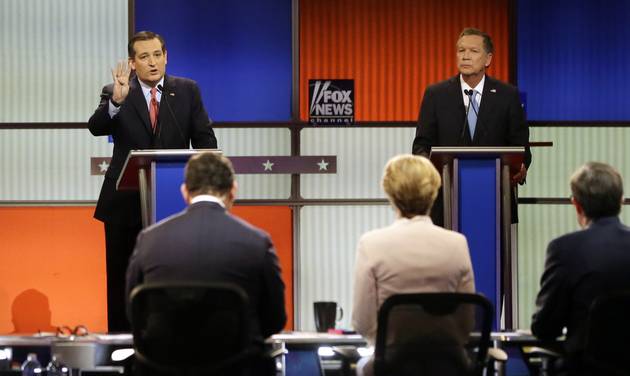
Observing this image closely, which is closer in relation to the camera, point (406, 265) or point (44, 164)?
point (406, 265)

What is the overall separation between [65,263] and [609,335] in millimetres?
5106

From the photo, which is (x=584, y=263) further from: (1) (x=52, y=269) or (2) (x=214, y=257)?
(1) (x=52, y=269)

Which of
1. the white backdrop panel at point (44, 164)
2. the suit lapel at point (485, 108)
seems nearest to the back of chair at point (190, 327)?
the suit lapel at point (485, 108)

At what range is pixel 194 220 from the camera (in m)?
3.14

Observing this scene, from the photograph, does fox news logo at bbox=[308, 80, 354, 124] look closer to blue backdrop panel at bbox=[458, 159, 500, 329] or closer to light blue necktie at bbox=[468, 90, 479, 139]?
light blue necktie at bbox=[468, 90, 479, 139]

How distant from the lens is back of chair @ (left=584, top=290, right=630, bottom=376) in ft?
9.91

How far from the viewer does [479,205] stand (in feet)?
14.1

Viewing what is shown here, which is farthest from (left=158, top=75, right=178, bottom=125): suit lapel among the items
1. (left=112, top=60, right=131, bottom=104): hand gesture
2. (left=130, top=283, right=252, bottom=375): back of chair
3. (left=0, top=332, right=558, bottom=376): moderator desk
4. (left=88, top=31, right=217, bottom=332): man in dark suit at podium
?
(left=130, top=283, right=252, bottom=375): back of chair

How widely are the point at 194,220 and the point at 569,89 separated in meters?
4.93

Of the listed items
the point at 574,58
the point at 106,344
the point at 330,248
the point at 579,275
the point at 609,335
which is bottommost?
the point at 106,344

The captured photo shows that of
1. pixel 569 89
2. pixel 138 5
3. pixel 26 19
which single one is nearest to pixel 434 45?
pixel 569 89

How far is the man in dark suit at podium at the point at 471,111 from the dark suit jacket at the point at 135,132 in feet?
3.44

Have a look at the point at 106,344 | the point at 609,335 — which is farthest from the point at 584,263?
the point at 106,344

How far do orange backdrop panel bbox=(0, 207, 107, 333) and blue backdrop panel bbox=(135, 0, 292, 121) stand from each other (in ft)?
4.12
